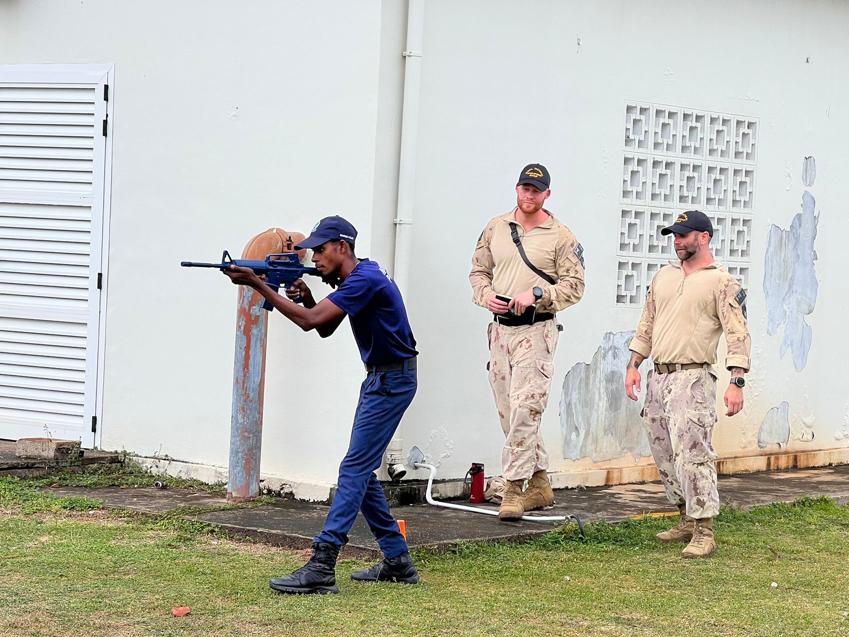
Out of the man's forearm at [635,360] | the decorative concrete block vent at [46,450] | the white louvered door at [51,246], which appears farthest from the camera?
the white louvered door at [51,246]

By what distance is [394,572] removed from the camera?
7168 mm

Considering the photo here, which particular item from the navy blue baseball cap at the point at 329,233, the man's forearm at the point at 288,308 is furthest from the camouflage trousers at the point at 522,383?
the man's forearm at the point at 288,308

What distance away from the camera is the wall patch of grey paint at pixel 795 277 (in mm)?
11297

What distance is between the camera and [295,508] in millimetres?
8906

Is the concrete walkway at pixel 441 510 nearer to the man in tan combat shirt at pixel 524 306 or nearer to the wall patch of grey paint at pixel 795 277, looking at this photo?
the man in tan combat shirt at pixel 524 306

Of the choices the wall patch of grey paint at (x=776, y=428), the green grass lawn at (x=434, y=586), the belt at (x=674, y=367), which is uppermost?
the belt at (x=674, y=367)

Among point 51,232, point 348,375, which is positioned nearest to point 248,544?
point 348,375

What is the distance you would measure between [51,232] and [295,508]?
118 inches

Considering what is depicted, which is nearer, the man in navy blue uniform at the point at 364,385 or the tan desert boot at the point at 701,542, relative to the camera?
the man in navy blue uniform at the point at 364,385

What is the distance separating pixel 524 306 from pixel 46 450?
361 cm

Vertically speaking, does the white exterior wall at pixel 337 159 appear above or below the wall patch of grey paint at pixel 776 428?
above

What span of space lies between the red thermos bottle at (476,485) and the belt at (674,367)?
1.52 m

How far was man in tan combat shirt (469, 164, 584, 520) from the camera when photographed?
8.71 m

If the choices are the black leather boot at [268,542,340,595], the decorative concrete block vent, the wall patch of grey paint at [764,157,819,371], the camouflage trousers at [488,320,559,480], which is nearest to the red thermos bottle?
the camouflage trousers at [488,320,559,480]
